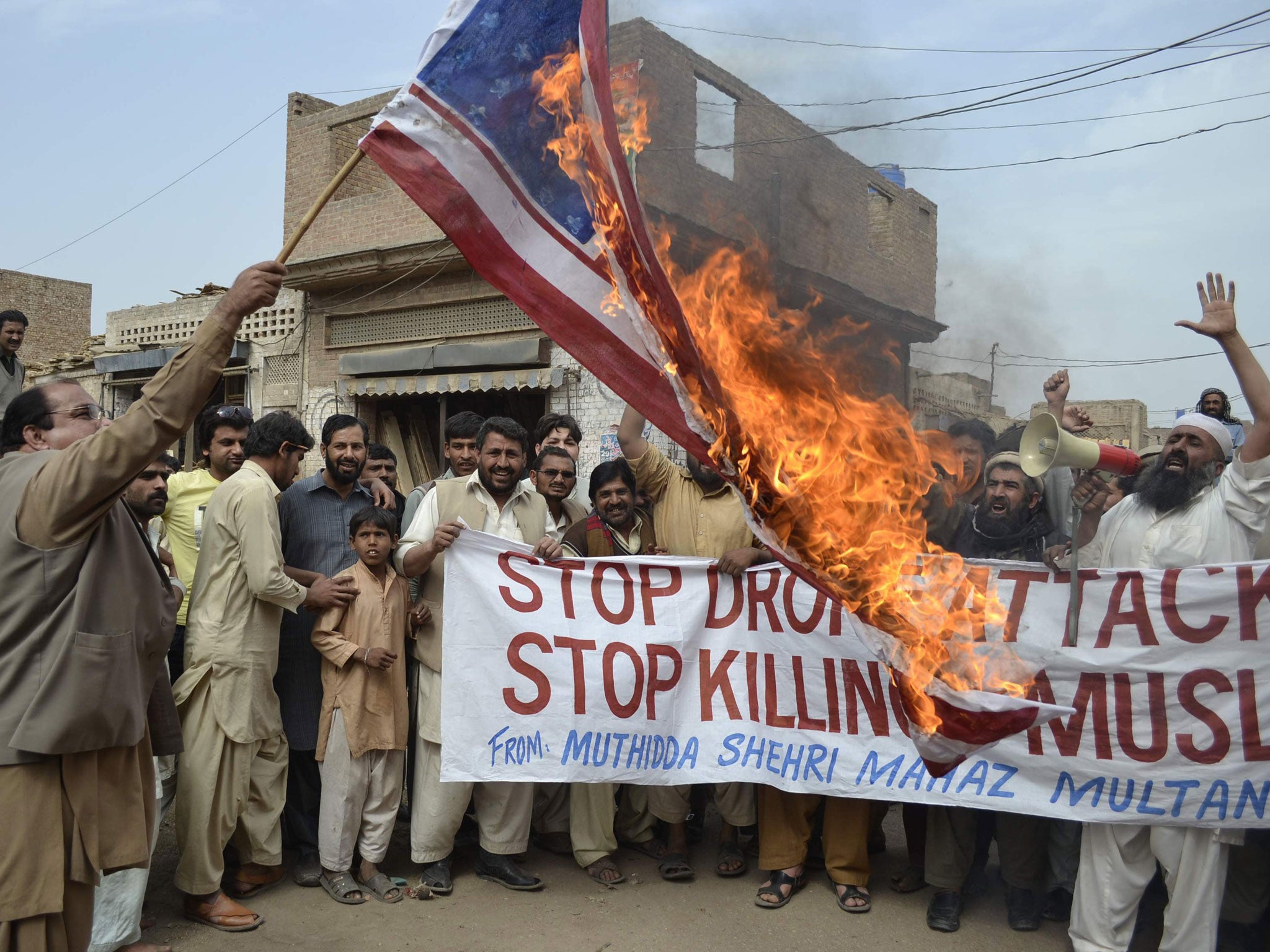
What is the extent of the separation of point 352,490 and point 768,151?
2.70 meters

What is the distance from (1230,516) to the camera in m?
4.05

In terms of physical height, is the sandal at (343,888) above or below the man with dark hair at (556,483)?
below

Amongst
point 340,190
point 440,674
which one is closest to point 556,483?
point 440,674

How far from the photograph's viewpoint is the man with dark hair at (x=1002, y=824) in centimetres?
429

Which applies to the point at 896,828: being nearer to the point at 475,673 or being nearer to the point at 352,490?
the point at 475,673

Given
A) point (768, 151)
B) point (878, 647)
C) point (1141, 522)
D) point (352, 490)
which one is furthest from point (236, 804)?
point (1141, 522)

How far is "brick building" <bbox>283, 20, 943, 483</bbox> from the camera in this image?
12.6 feet

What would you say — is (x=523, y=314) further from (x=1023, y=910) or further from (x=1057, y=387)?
(x=1023, y=910)

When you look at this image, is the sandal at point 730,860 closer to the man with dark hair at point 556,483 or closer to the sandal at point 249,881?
the man with dark hair at point 556,483

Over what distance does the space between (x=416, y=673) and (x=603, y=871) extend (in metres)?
1.34

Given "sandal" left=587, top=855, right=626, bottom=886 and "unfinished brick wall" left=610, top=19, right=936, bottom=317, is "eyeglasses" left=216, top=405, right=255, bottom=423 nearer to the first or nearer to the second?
"unfinished brick wall" left=610, top=19, right=936, bottom=317

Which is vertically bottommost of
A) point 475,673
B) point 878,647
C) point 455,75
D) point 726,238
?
point 475,673

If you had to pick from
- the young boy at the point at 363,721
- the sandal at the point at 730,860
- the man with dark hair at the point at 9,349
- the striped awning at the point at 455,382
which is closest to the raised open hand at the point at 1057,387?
the sandal at the point at 730,860

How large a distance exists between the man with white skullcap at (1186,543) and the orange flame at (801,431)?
0.89m
